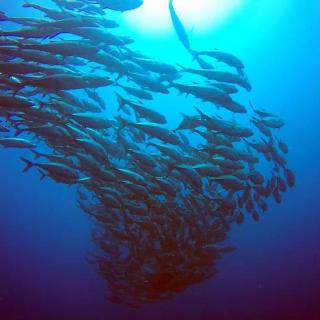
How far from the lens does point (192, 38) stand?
1077cm

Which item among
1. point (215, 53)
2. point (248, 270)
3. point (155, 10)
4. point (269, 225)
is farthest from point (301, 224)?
point (215, 53)

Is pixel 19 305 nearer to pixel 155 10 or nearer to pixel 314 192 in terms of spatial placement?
pixel 314 192

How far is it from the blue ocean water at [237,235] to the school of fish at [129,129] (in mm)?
5111

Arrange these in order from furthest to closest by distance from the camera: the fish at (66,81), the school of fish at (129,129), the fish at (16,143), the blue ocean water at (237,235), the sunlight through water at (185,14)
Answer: the blue ocean water at (237,235) → the sunlight through water at (185,14) → the fish at (16,143) → the school of fish at (129,129) → the fish at (66,81)

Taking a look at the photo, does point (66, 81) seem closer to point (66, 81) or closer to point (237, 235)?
point (66, 81)

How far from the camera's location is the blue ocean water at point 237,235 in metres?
11.9

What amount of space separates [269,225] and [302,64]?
240 inches

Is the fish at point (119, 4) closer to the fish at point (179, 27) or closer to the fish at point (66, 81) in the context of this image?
the fish at point (179, 27)

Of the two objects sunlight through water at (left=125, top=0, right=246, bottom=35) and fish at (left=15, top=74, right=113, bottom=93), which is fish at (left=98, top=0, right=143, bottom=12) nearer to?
fish at (left=15, top=74, right=113, bottom=93)

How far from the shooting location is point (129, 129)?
20.9 ft

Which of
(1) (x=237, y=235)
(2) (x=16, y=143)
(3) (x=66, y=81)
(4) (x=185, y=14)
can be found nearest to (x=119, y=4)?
(3) (x=66, y=81)

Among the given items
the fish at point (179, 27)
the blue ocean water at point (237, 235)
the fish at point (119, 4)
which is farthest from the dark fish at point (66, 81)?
the blue ocean water at point (237, 235)

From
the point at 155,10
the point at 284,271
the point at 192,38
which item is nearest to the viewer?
the point at 155,10

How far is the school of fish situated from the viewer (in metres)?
5.11
